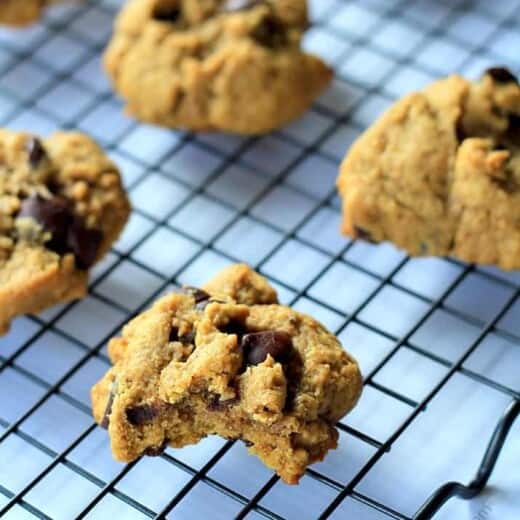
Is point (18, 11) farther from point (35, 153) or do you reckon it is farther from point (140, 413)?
point (140, 413)

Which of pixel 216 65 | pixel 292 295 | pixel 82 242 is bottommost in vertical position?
pixel 292 295

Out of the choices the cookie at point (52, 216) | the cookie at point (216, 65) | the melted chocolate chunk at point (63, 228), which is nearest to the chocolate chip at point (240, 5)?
the cookie at point (216, 65)

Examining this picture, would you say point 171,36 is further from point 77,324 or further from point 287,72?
point 77,324

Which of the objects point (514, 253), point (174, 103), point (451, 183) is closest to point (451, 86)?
point (451, 183)

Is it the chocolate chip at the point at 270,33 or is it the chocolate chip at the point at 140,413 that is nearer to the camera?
the chocolate chip at the point at 140,413

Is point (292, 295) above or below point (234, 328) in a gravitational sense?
below

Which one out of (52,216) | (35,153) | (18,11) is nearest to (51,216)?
(52,216)

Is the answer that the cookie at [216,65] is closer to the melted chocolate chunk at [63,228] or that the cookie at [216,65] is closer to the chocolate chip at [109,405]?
the melted chocolate chunk at [63,228]
